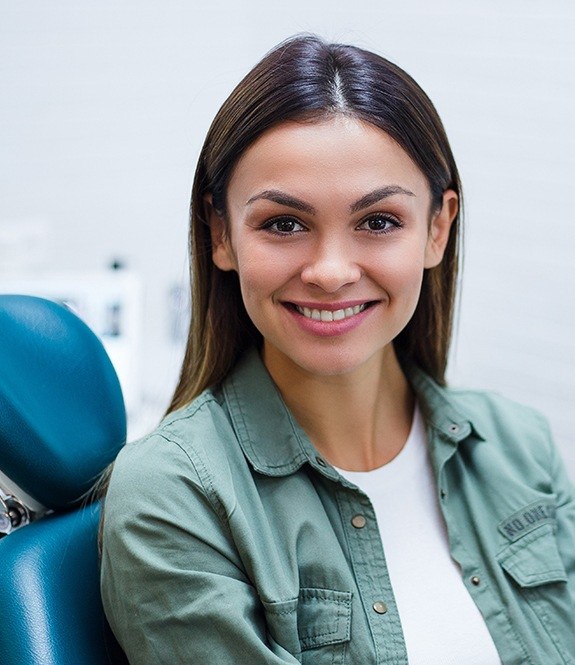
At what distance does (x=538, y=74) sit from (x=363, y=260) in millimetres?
1289

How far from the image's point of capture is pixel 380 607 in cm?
115

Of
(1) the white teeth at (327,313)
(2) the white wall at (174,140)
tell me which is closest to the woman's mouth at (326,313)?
(1) the white teeth at (327,313)

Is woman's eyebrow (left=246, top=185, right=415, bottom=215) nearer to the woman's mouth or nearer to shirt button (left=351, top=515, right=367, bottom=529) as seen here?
the woman's mouth

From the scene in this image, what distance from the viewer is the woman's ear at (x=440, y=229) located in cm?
129

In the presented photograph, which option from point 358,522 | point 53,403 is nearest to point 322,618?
point 358,522

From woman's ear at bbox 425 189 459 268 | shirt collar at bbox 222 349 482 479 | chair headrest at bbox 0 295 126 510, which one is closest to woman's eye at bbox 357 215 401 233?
woman's ear at bbox 425 189 459 268

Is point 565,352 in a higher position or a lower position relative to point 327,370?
lower

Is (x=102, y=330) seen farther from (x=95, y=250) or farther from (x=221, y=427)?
(x=221, y=427)

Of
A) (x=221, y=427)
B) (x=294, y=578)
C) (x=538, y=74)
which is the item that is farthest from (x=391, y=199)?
(x=538, y=74)

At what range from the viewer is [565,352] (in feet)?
7.48

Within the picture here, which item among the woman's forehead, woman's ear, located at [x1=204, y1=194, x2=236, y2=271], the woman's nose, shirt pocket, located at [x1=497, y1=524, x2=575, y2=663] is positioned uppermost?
the woman's forehead

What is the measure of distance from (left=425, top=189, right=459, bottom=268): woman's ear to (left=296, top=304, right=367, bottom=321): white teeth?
0.57ft

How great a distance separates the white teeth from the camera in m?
1.15

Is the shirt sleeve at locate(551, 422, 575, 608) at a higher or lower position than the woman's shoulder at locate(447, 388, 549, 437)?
lower
